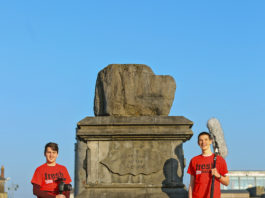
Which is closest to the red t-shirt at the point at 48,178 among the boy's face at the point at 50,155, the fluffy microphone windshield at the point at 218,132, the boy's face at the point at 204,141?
the boy's face at the point at 50,155

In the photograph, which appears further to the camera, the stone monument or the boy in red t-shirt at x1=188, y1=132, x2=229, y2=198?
the stone monument

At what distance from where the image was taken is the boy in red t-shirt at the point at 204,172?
6.05 m

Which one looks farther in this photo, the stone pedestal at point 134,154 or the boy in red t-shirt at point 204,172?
the stone pedestal at point 134,154

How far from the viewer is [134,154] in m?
7.58

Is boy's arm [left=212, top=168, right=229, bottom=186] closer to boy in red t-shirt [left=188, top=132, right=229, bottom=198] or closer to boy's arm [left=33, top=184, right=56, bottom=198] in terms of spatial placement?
boy in red t-shirt [left=188, top=132, right=229, bottom=198]

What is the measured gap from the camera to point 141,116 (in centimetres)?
773

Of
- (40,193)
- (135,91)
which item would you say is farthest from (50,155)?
(135,91)

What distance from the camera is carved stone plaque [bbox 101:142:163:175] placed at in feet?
24.7

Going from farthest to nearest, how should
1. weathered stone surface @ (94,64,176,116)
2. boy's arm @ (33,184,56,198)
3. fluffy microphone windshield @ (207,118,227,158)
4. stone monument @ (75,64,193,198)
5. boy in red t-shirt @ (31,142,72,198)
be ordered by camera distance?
fluffy microphone windshield @ (207,118,227,158) < weathered stone surface @ (94,64,176,116) < stone monument @ (75,64,193,198) < boy in red t-shirt @ (31,142,72,198) < boy's arm @ (33,184,56,198)

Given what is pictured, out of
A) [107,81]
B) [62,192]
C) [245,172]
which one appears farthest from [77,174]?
[245,172]

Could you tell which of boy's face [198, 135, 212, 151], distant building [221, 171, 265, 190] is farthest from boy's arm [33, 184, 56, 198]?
distant building [221, 171, 265, 190]

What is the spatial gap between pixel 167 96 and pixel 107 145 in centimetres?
139

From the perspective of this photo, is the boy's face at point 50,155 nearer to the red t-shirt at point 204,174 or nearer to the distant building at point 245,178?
the red t-shirt at point 204,174

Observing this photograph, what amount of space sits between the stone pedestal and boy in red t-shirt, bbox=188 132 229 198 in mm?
1240
